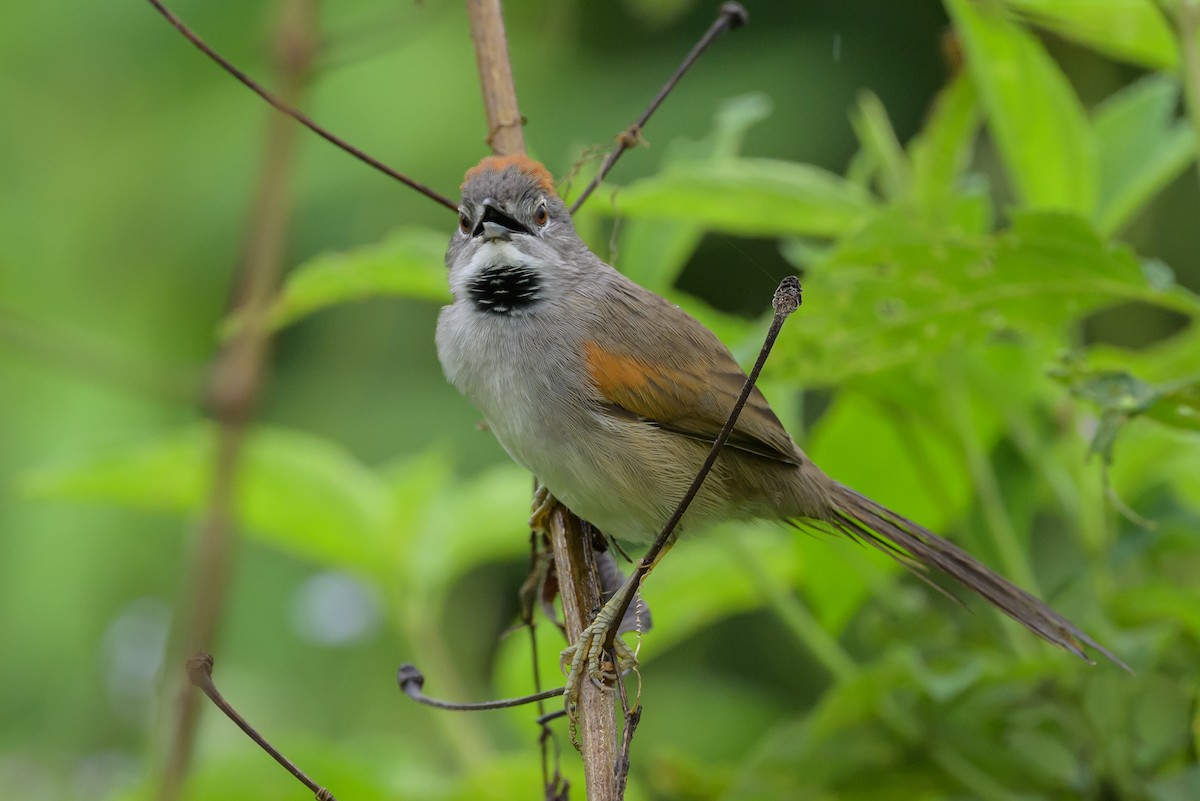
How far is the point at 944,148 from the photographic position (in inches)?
98.5

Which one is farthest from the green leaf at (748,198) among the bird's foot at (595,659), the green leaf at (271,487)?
the green leaf at (271,487)

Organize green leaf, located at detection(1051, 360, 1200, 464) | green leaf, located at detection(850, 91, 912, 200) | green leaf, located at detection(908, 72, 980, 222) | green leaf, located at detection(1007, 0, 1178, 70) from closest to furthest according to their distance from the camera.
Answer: green leaf, located at detection(1051, 360, 1200, 464) → green leaf, located at detection(1007, 0, 1178, 70) → green leaf, located at detection(908, 72, 980, 222) → green leaf, located at detection(850, 91, 912, 200)

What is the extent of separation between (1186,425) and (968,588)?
495 mm

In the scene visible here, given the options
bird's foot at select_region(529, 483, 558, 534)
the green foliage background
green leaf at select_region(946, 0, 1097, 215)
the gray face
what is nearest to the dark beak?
the gray face

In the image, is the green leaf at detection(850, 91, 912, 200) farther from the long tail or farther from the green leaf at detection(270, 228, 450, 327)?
the green leaf at detection(270, 228, 450, 327)

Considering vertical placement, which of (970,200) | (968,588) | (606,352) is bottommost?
(968,588)

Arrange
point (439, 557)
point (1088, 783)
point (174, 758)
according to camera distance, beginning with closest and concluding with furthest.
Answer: point (174, 758) < point (1088, 783) < point (439, 557)

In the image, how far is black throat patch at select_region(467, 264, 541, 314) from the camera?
2.61 metres

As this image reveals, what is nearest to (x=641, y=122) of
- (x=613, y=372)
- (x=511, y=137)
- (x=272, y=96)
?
(x=511, y=137)

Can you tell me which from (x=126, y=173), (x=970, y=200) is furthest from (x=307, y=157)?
(x=970, y=200)

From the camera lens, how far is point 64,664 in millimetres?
4082

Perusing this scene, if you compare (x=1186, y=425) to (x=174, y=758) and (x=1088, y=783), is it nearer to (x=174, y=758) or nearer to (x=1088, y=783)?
(x=1088, y=783)

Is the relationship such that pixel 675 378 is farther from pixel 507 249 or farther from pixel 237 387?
pixel 237 387

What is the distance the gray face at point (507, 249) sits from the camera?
2537mm
